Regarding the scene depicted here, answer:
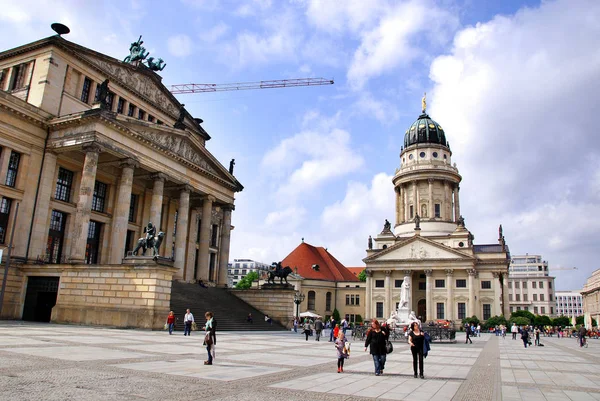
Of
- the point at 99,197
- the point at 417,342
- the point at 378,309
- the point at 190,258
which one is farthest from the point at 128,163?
the point at 378,309

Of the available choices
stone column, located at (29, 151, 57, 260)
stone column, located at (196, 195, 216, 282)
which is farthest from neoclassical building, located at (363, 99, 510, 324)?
stone column, located at (29, 151, 57, 260)

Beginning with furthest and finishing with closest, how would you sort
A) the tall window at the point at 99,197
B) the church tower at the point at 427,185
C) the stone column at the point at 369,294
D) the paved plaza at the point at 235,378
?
the church tower at the point at 427,185, the stone column at the point at 369,294, the tall window at the point at 99,197, the paved plaza at the point at 235,378

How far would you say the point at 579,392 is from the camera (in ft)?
39.4

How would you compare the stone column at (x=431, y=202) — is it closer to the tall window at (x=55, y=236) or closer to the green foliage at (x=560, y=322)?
the green foliage at (x=560, y=322)

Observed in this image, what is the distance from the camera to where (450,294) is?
82.6 meters

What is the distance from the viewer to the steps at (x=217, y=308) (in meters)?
34.8

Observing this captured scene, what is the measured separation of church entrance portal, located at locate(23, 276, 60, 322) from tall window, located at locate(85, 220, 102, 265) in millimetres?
7234

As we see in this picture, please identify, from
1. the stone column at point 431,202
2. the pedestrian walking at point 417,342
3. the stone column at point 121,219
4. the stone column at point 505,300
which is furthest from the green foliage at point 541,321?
the pedestrian walking at point 417,342

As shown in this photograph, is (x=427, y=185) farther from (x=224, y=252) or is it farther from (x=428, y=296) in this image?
(x=224, y=252)

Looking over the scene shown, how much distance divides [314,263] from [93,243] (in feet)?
215

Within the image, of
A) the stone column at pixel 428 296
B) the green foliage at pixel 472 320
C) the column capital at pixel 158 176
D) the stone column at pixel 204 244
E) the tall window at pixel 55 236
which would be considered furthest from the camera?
the stone column at pixel 428 296

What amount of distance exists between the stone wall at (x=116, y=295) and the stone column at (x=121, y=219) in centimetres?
421

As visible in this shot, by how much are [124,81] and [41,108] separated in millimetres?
9819

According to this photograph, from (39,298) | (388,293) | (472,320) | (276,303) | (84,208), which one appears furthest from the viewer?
(388,293)
